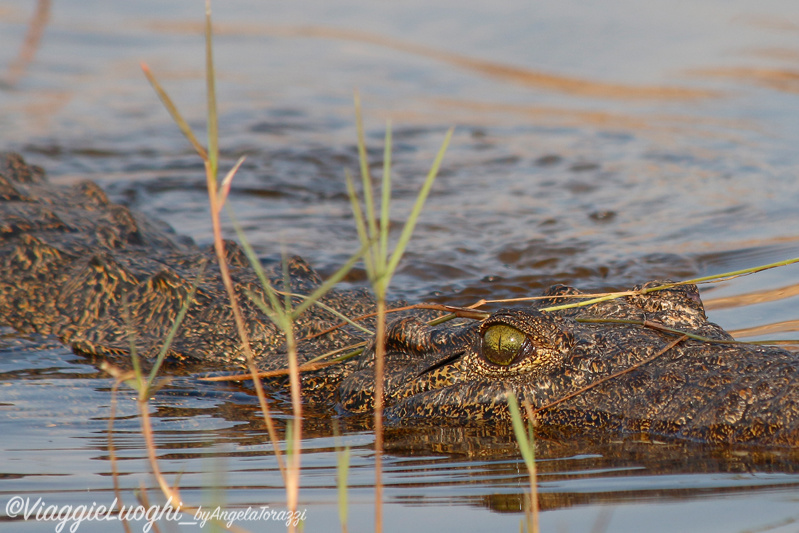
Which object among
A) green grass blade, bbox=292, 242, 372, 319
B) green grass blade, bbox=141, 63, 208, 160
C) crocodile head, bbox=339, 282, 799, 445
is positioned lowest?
green grass blade, bbox=292, 242, 372, 319

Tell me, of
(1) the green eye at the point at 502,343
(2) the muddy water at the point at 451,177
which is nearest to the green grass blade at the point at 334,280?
(2) the muddy water at the point at 451,177

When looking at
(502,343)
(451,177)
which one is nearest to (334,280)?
(502,343)

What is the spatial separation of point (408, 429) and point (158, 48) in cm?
1107

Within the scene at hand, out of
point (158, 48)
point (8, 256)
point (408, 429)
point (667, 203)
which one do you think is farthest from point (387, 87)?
point (408, 429)

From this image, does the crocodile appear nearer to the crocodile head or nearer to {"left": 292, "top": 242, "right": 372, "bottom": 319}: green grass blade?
the crocodile head

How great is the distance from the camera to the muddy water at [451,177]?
2.77 metres

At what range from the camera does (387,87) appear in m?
12.0

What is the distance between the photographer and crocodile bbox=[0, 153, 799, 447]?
3166 millimetres

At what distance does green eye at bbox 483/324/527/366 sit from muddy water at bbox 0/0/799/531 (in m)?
0.28

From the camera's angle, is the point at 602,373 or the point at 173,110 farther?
the point at 602,373

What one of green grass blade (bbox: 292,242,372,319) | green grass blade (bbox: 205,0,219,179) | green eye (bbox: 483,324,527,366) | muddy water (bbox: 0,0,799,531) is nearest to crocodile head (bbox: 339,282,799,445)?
green eye (bbox: 483,324,527,366)

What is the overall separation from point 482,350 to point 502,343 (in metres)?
0.09

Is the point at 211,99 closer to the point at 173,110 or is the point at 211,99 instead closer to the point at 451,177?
the point at 173,110

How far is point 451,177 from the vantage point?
8.51 meters
